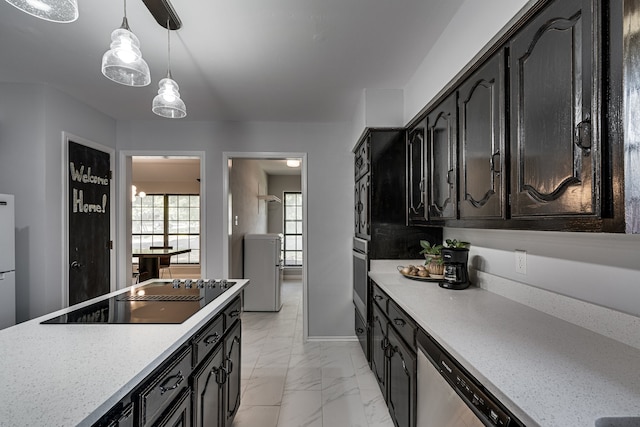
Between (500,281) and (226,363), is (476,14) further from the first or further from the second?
(226,363)

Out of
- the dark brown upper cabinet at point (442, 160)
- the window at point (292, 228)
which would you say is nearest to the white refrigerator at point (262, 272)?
the dark brown upper cabinet at point (442, 160)

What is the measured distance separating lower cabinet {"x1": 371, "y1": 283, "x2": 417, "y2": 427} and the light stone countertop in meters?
1.04

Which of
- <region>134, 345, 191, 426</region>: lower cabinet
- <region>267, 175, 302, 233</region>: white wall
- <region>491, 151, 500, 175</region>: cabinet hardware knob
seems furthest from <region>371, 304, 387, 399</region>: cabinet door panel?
<region>267, 175, 302, 233</region>: white wall

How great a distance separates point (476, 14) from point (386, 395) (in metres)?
2.28

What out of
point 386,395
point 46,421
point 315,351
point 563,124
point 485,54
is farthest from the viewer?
point 315,351

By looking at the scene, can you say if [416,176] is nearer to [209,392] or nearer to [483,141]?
[483,141]

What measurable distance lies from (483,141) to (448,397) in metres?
1.12

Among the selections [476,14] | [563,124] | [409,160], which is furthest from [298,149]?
[563,124]

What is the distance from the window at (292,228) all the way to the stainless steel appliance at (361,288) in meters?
4.71

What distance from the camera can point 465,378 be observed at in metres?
1.12

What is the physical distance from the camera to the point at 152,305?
5.70ft

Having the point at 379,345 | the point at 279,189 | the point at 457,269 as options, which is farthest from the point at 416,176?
the point at 279,189

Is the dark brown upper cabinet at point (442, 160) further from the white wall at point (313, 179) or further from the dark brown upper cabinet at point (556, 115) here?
the white wall at point (313, 179)

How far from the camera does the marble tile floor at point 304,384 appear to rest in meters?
2.26
